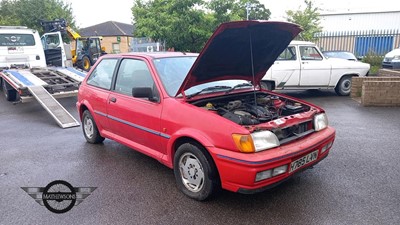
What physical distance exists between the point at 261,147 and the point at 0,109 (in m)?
9.11

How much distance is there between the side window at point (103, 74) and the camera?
16.0 feet

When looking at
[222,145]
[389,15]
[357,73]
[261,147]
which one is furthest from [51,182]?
[389,15]

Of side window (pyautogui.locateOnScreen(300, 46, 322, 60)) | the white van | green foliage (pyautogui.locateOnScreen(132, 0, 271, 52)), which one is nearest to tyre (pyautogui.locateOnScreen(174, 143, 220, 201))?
side window (pyautogui.locateOnScreen(300, 46, 322, 60))

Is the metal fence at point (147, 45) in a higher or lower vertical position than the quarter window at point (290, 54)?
higher

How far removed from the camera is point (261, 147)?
309 centimetres

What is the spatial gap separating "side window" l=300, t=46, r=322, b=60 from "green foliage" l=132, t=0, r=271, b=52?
30.1 ft

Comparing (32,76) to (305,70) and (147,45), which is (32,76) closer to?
(305,70)

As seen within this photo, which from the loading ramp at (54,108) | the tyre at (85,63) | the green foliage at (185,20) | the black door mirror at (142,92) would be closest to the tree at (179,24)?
the green foliage at (185,20)

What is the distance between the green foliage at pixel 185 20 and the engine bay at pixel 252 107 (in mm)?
14143

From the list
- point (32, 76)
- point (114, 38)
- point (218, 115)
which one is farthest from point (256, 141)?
point (114, 38)

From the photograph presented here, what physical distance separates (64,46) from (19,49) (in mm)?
4903

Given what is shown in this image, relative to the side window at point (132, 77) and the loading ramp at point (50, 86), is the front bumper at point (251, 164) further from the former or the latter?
the loading ramp at point (50, 86)

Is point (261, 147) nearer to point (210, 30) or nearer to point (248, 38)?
point (248, 38)

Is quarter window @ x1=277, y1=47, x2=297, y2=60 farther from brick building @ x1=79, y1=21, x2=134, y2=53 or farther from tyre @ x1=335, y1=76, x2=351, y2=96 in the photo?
brick building @ x1=79, y1=21, x2=134, y2=53
